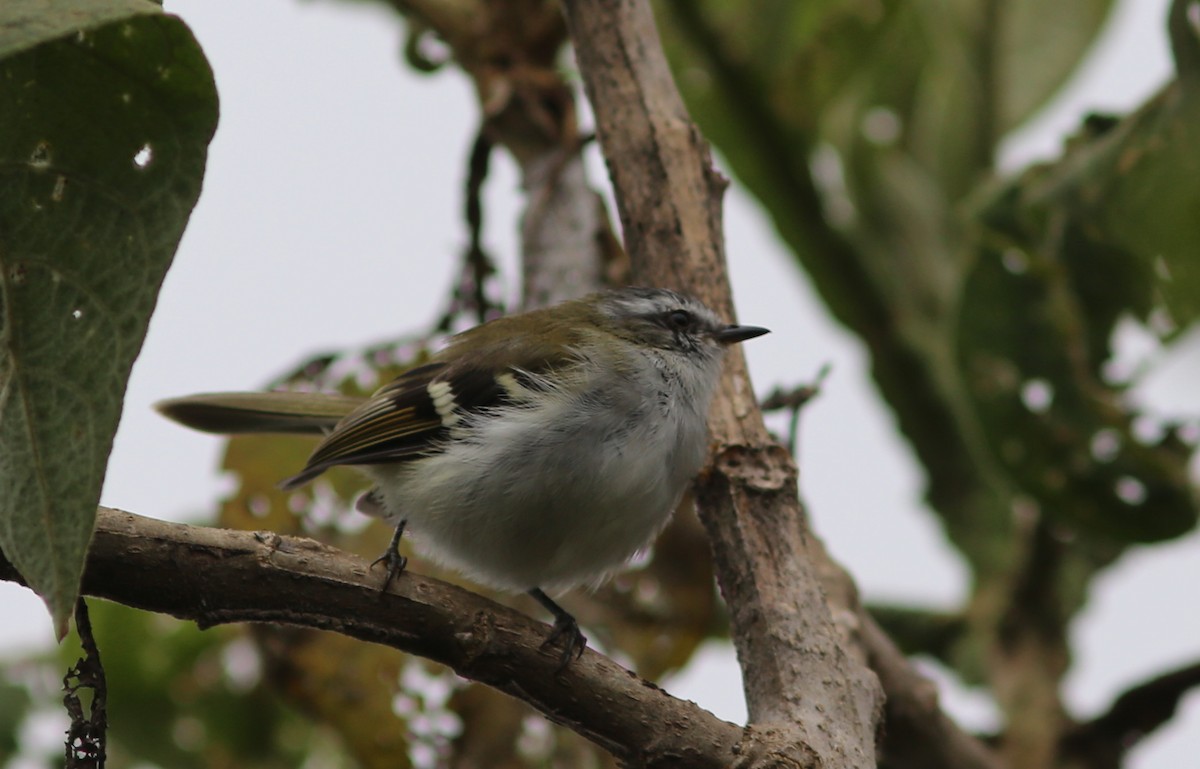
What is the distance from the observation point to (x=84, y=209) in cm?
138

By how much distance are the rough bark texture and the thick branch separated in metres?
0.18

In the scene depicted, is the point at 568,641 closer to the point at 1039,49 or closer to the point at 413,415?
the point at 413,415

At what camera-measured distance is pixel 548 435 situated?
2959mm

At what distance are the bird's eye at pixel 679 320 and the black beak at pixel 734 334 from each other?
0.09 metres

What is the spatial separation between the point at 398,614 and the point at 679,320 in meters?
1.46

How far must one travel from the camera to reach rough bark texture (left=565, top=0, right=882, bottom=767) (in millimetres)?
2262

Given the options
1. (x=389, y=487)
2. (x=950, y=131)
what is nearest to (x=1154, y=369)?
(x=950, y=131)

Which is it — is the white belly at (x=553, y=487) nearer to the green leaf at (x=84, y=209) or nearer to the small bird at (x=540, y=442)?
the small bird at (x=540, y=442)

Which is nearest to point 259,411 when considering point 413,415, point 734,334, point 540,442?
point 413,415

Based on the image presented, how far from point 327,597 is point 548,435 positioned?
103 cm

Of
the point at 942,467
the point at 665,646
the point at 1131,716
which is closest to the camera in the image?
the point at 1131,716

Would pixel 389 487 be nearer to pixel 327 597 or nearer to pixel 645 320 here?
pixel 645 320

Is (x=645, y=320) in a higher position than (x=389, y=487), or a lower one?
higher

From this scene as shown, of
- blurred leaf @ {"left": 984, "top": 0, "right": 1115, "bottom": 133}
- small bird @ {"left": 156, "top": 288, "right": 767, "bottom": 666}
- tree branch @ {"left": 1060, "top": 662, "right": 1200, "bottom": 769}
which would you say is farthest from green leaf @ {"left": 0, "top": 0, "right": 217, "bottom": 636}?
blurred leaf @ {"left": 984, "top": 0, "right": 1115, "bottom": 133}
